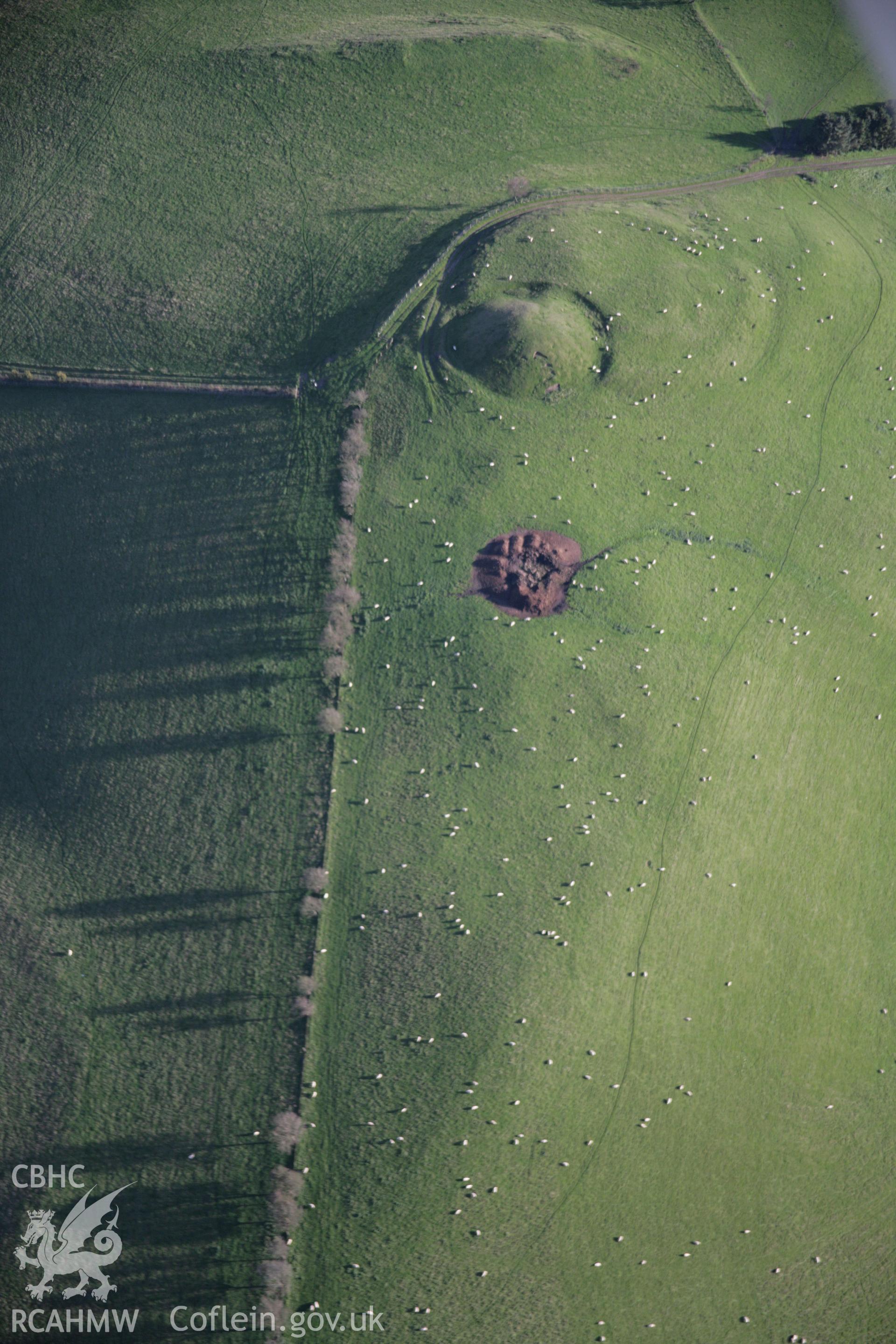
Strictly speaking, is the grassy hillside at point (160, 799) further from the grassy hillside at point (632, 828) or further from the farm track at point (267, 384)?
the grassy hillside at point (632, 828)

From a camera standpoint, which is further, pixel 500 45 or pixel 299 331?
pixel 500 45

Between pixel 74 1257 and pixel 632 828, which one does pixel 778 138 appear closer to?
pixel 632 828

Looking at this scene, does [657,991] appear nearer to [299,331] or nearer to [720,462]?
[720,462]

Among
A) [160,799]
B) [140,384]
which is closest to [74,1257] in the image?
[160,799]

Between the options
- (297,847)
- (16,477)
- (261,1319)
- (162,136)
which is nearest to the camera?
(261,1319)

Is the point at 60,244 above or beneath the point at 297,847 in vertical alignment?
above

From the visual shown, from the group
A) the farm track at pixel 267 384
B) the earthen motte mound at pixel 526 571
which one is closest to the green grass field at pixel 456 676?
the farm track at pixel 267 384

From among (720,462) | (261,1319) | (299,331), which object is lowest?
(261,1319)

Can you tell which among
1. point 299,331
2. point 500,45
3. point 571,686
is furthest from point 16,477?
point 500,45
